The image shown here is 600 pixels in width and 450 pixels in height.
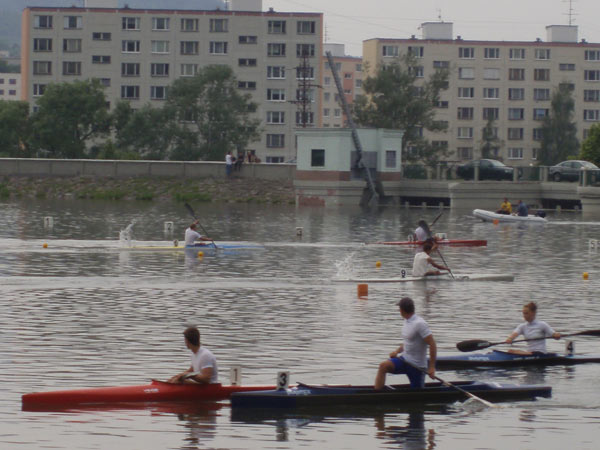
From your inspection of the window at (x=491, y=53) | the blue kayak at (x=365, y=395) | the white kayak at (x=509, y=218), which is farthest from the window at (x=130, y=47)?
the blue kayak at (x=365, y=395)

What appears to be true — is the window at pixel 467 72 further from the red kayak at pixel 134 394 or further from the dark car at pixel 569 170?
the red kayak at pixel 134 394

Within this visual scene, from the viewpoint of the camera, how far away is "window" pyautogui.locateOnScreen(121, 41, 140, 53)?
152 meters

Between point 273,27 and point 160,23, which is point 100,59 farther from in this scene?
point 273,27

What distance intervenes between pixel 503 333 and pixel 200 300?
9.98 meters

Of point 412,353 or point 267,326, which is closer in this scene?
point 412,353

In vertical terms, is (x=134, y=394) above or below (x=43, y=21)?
below

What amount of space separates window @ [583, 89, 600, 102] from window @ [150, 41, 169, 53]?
60332 millimetres

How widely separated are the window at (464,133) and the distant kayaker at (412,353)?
5847 inches

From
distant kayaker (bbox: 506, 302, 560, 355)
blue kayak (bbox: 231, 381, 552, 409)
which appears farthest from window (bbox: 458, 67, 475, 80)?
blue kayak (bbox: 231, 381, 552, 409)

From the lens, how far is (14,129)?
122m

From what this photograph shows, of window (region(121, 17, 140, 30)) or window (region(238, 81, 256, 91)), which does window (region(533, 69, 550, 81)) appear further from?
window (region(121, 17, 140, 30))

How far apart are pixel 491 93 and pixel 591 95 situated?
14586mm

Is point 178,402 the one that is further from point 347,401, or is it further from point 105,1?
point 105,1

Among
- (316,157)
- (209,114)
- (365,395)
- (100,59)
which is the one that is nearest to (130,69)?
(100,59)
